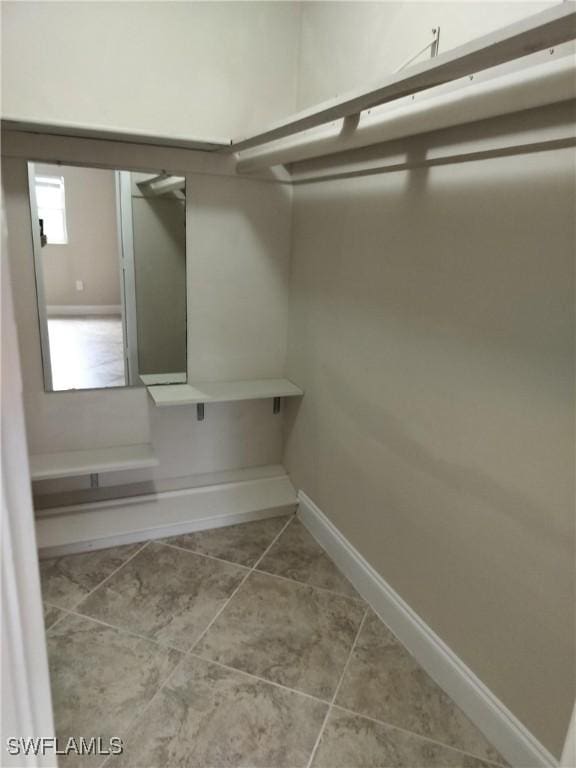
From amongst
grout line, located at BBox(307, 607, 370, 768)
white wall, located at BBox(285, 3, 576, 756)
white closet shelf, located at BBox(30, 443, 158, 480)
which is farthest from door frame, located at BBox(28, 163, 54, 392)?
grout line, located at BBox(307, 607, 370, 768)

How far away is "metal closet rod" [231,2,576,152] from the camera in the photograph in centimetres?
84

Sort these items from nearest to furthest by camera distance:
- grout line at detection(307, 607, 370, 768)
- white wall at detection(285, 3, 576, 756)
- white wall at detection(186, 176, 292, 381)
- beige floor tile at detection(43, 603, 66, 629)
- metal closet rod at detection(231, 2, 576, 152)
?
A: metal closet rod at detection(231, 2, 576, 152)
white wall at detection(285, 3, 576, 756)
grout line at detection(307, 607, 370, 768)
beige floor tile at detection(43, 603, 66, 629)
white wall at detection(186, 176, 292, 381)

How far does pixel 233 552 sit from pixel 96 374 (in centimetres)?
109

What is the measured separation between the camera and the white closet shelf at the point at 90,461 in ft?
7.50

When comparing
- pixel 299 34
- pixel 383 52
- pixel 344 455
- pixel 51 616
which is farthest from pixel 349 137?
pixel 51 616

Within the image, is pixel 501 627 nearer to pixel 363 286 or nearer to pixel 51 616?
pixel 363 286

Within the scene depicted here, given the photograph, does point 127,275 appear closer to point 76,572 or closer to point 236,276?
point 236,276

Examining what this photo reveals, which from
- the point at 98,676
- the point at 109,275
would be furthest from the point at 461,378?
the point at 109,275

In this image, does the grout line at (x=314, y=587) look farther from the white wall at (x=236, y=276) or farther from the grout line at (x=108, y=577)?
the white wall at (x=236, y=276)

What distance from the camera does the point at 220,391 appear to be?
8.28 ft

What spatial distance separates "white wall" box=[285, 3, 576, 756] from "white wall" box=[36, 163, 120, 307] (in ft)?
3.21

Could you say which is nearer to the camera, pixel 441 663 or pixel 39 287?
pixel 441 663

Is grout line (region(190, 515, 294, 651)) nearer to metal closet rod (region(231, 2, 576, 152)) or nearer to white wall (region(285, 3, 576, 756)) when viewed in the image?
white wall (region(285, 3, 576, 756))

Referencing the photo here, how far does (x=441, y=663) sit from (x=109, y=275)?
2118 millimetres
